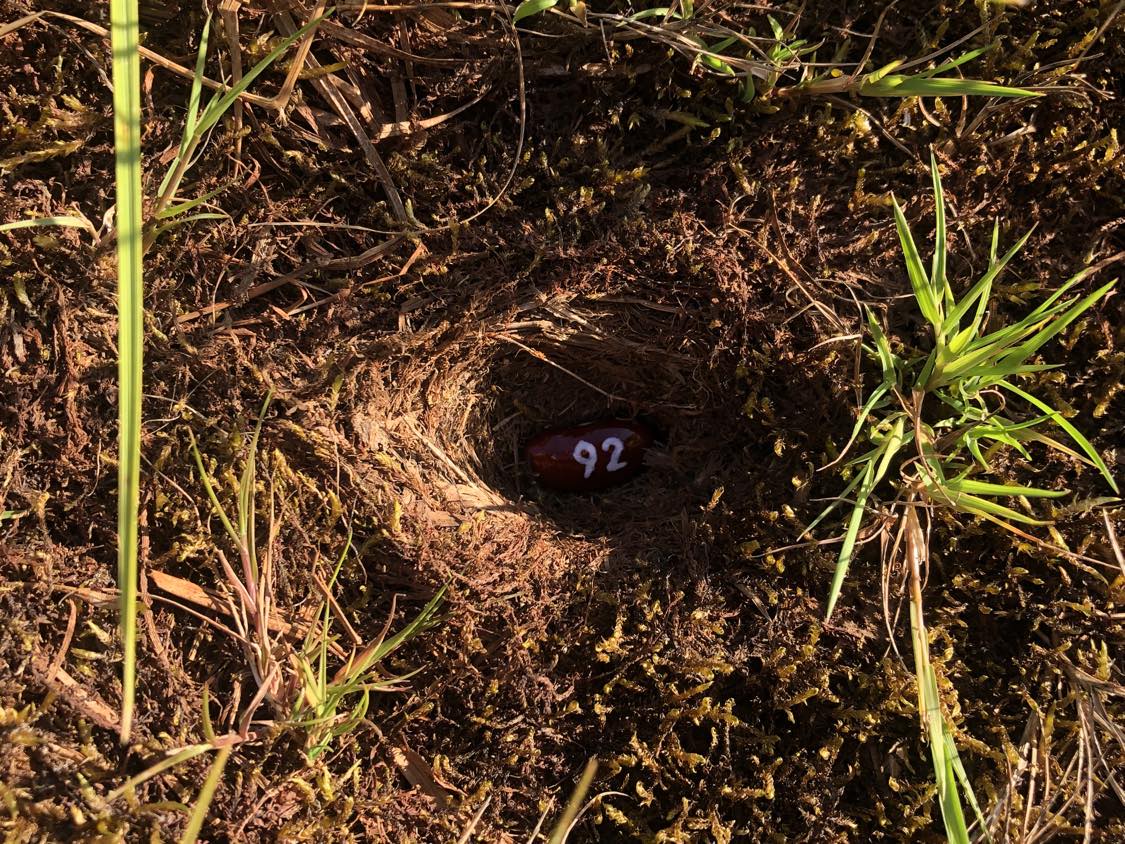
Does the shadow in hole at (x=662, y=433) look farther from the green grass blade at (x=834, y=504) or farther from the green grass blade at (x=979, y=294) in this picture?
the green grass blade at (x=979, y=294)

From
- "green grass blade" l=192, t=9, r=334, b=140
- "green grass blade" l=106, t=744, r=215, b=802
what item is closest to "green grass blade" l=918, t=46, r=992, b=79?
"green grass blade" l=192, t=9, r=334, b=140

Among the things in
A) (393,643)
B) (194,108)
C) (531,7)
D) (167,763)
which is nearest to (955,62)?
(531,7)

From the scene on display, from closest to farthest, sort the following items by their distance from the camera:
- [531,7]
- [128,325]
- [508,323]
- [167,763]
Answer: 1. [128,325]
2. [167,763]
3. [531,7]
4. [508,323]

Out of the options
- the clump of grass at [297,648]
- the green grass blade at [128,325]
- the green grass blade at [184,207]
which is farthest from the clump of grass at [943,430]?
the green grass blade at [184,207]

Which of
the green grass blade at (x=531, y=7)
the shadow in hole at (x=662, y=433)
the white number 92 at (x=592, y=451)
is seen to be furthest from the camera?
the white number 92 at (x=592, y=451)

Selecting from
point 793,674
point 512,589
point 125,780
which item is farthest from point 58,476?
point 793,674

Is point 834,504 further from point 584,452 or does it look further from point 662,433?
point 584,452

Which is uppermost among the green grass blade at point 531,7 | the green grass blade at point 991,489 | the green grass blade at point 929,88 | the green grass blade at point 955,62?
the green grass blade at point 531,7

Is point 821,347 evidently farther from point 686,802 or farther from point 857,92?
point 686,802
